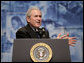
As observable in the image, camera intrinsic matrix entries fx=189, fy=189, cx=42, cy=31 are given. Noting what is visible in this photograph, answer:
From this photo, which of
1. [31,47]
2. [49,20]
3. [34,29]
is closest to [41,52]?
[31,47]

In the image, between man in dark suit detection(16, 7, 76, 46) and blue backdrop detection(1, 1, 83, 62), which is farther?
blue backdrop detection(1, 1, 83, 62)

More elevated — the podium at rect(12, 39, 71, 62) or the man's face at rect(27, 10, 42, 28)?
Result: the man's face at rect(27, 10, 42, 28)

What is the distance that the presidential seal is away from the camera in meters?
1.24

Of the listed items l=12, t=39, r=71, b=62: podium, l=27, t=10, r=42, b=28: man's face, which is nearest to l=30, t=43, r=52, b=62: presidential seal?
l=12, t=39, r=71, b=62: podium

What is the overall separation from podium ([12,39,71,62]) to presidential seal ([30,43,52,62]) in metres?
0.02

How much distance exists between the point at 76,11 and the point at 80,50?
77 cm

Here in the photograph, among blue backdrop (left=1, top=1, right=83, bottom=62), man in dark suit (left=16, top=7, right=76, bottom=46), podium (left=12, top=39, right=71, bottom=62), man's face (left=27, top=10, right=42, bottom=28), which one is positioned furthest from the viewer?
blue backdrop (left=1, top=1, right=83, bottom=62)

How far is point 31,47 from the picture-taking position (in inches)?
49.1

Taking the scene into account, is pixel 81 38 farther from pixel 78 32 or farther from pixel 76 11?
pixel 76 11

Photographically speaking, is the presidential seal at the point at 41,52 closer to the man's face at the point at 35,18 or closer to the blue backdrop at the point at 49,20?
the man's face at the point at 35,18

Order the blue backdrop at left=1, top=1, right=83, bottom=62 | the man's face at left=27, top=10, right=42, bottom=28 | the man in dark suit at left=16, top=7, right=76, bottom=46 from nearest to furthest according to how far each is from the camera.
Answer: the man in dark suit at left=16, top=7, right=76, bottom=46
the man's face at left=27, top=10, right=42, bottom=28
the blue backdrop at left=1, top=1, right=83, bottom=62

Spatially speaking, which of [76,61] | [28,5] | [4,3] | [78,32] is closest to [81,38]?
[78,32]

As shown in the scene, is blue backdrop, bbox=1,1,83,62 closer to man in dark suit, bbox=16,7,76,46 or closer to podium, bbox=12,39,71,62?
man in dark suit, bbox=16,7,76,46

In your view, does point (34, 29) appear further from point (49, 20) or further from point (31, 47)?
point (49, 20)
